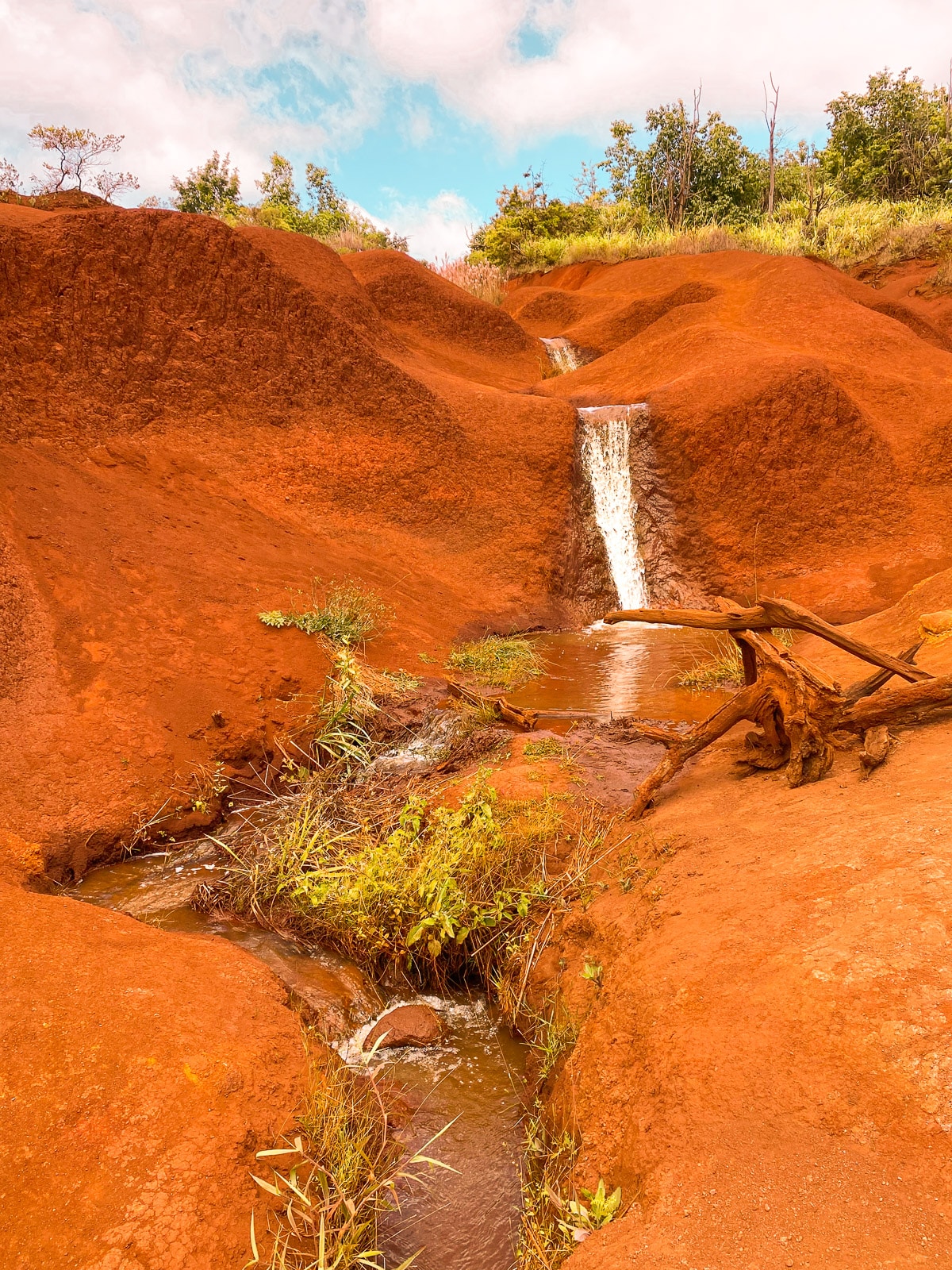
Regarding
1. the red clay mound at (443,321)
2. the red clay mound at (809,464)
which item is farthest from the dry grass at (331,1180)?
the red clay mound at (443,321)

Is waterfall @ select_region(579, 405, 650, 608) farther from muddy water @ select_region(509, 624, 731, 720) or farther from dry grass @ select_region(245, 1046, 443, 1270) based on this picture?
dry grass @ select_region(245, 1046, 443, 1270)

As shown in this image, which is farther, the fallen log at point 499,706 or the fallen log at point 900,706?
the fallen log at point 499,706

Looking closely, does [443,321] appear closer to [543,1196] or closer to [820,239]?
[820,239]

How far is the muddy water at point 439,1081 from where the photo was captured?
2.03m

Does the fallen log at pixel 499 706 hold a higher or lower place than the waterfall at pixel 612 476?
lower

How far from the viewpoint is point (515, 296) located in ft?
54.5

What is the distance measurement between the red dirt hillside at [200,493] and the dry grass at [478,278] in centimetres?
764

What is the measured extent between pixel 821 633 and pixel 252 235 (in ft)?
30.9

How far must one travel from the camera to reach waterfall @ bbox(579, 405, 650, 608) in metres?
9.93

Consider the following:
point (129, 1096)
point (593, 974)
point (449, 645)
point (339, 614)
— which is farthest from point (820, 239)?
point (129, 1096)

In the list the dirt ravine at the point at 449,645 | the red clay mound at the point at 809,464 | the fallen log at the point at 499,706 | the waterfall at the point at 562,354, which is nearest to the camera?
the dirt ravine at the point at 449,645

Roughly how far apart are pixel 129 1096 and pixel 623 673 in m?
5.15

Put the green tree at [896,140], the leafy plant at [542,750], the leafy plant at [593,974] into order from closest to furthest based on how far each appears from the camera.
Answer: the leafy plant at [593,974] → the leafy plant at [542,750] → the green tree at [896,140]

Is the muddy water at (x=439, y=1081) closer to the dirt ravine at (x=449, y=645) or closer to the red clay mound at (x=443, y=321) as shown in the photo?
the dirt ravine at (x=449, y=645)
